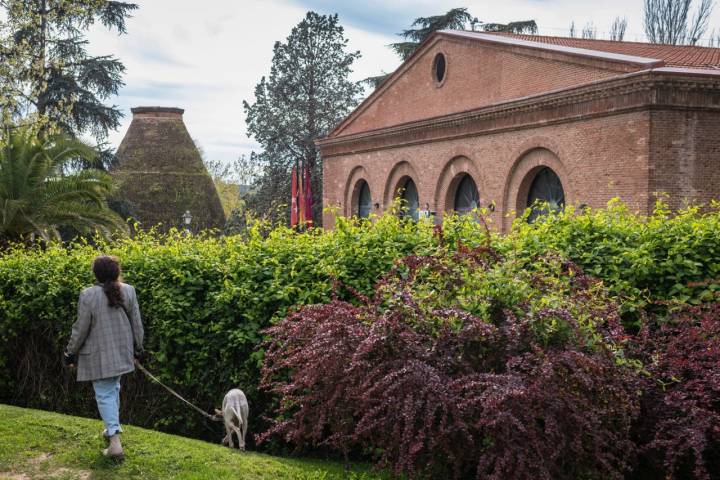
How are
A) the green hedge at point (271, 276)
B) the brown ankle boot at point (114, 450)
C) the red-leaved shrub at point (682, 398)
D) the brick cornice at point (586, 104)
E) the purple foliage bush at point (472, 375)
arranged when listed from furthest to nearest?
the brick cornice at point (586, 104), the green hedge at point (271, 276), the brown ankle boot at point (114, 450), the red-leaved shrub at point (682, 398), the purple foliage bush at point (472, 375)

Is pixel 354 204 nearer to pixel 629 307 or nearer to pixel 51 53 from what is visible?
pixel 51 53

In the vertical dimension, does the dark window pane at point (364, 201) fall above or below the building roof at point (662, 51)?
below

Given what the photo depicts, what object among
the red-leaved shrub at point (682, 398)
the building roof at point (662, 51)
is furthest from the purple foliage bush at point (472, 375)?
the building roof at point (662, 51)

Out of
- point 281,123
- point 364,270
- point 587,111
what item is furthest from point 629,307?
point 281,123

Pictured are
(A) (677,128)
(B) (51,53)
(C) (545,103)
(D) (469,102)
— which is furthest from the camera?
(B) (51,53)

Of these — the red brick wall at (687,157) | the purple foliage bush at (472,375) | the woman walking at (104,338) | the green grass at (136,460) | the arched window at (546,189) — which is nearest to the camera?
the purple foliage bush at (472,375)

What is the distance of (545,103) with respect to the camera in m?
22.5

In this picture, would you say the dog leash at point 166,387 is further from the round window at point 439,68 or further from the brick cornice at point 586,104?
the round window at point 439,68

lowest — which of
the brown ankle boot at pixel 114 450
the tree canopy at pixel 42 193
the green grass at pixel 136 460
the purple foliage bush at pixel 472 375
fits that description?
the green grass at pixel 136 460

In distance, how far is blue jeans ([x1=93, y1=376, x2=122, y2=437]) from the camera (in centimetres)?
663

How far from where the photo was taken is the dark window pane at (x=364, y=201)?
35.2 m

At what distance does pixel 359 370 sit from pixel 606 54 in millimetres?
17855

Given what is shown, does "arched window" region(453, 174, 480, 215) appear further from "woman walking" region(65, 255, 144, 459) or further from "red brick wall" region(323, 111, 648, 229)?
"woman walking" region(65, 255, 144, 459)

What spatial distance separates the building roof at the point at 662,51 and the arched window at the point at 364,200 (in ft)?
29.7
